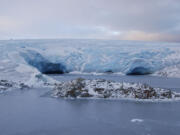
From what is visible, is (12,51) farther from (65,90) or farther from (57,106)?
(57,106)

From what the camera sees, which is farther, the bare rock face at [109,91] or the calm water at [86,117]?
the bare rock face at [109,91]

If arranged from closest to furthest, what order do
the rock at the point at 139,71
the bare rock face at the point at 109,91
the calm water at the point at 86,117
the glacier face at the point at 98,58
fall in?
the calm water at the point at 86,117, the bare rock face at the point at 109,91, the glacier face at the point at 98,58, the rock at the point at 139,71

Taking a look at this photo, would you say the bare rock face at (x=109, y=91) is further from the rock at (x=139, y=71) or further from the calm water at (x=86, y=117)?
the rock at (x=139, y=71)

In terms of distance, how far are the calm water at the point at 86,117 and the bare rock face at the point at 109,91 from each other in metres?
0.76

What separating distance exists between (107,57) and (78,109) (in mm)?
20869

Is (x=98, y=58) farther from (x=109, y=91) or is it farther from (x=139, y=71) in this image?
(x=109, y=91)

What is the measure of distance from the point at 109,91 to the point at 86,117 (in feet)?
12.2

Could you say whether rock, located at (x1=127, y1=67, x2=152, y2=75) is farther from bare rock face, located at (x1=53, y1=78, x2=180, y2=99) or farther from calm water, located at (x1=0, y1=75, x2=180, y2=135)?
calm water, located at (x1=0, y1=75, x2=180, y2=135)

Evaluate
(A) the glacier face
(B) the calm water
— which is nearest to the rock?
(A) the glacier face

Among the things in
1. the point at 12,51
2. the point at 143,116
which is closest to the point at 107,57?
the point at 12,51

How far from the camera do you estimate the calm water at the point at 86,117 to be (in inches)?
241

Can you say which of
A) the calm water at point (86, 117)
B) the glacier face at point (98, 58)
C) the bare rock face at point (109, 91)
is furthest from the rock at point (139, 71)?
the calm water at point (86, 117)

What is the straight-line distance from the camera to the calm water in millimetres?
6129

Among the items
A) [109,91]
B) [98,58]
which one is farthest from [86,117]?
[98,58]
